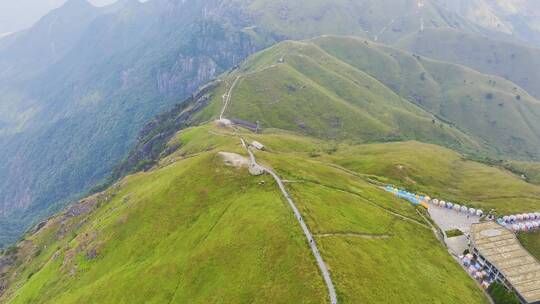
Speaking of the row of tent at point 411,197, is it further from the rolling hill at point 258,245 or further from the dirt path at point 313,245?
the dirt path at point 313,245

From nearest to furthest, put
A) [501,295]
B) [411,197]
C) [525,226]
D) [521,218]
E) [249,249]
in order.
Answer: [249,249]
[501,295]
[525,226]
[521,218]
[411,197]

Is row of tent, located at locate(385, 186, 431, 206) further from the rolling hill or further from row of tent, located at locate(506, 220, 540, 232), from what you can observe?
row of tent, located at locate(506, 220, 540, 232)

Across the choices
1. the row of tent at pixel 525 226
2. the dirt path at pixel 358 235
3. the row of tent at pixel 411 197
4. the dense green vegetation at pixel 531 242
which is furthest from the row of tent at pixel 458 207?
the dirt path at pixel 358 235

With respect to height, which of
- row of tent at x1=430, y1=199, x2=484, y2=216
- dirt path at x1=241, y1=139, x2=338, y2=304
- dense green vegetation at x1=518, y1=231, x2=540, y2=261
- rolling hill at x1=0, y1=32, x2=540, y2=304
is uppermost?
dirt path at x1=241, y1=139, x2=338, y2=304

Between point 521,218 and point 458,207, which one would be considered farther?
point 458,207

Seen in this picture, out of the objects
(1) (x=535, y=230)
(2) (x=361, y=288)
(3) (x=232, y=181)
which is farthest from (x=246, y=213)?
(1) (x=535, y=230)

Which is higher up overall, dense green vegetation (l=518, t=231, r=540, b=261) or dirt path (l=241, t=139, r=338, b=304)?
dirt path (l=241, t=139, r=338, b=304)

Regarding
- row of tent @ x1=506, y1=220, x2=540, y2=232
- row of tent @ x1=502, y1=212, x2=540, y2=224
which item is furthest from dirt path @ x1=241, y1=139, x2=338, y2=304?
row of tent @ x1=502, y1=212, x2=540, y2=224

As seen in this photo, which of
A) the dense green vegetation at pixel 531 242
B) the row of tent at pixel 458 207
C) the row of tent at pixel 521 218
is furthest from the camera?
the row of tent at pixel 458 207

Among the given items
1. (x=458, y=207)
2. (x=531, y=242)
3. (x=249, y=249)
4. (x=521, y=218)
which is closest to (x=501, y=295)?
(x=531, y=242)

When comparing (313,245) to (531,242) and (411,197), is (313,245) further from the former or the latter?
(531,242)
